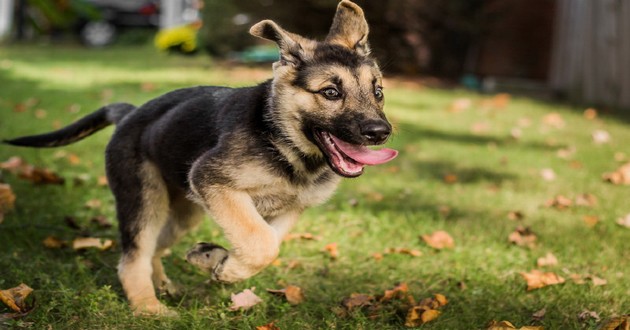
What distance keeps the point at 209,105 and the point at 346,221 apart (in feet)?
6.02

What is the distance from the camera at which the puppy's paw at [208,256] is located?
356 centimetres

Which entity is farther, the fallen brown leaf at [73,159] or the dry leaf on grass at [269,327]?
the fallen brown leaf at [73,159]

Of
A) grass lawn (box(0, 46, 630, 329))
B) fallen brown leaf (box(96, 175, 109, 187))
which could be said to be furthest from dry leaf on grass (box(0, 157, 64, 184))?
fallen brown leaf (box(96, 175, 109, 187))

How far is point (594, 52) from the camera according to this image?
40.8ft

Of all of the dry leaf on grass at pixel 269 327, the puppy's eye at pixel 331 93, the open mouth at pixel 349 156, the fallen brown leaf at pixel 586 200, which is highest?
the puppy's eye at pixel 331 93

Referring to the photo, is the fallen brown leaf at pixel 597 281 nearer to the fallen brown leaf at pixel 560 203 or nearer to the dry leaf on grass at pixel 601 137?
the fallen brown leaf at pixel 560 203

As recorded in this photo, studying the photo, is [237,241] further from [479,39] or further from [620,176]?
[479,39]

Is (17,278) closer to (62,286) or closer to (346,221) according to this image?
(62,286)

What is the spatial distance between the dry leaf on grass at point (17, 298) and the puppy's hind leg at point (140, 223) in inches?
18.5

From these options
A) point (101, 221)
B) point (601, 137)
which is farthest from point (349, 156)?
point (601, 137)

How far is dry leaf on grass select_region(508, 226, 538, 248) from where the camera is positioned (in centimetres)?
512

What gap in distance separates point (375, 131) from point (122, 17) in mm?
25124

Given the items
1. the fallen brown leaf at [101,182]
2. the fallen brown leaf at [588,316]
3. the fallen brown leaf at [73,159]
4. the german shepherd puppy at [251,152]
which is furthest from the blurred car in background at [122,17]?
the fallen brown leaf at [588,316]

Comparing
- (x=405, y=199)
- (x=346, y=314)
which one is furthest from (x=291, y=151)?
(x=405, y=199)
